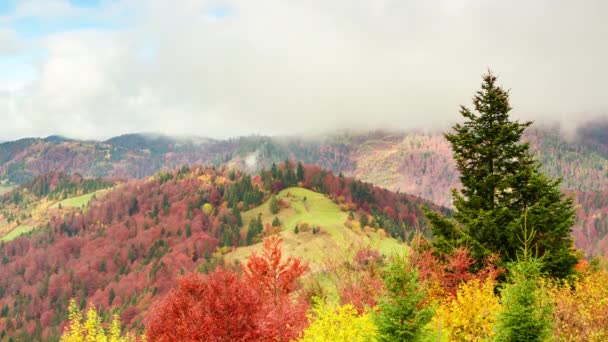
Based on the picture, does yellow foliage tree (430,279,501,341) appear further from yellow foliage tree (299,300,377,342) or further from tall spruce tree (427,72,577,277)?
tall spruce tree (427,72,577,277)

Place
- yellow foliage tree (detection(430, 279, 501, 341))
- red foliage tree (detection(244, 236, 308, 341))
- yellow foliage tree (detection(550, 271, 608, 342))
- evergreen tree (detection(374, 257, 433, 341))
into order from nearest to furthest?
evergreen tree (detection(374, 257, 433, 341)) → yellow foliage tree (detection(550, 271, 608, 342)) → yellow foliage tree (detection(430, 279, 501, 341)) → red foliage tree (detection(244, 236, 308, 341))

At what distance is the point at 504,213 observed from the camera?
130 feet

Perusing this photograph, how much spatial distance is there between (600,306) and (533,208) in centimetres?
1333

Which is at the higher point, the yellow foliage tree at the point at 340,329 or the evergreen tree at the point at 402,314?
the evergreen tree at the point at 402,314

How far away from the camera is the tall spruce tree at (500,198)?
3862 cm

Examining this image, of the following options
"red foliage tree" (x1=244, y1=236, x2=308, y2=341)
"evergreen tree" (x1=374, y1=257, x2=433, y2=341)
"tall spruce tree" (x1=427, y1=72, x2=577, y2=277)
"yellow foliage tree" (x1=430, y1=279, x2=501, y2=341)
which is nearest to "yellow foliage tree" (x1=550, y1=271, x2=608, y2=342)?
"yellow foliage tree" (x1=430, y1=279, x2=501, y2=341)

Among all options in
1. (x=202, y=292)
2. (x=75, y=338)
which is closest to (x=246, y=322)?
(x=202, y=292)

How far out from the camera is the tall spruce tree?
38625 mm

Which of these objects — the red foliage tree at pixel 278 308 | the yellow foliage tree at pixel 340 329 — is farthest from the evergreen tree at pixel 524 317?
the red foliage tree at pixel 278 308

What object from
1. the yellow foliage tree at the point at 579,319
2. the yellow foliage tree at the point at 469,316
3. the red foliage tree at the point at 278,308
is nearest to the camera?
the yellow foliage tree at the point at 579,319

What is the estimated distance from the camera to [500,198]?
41.6m

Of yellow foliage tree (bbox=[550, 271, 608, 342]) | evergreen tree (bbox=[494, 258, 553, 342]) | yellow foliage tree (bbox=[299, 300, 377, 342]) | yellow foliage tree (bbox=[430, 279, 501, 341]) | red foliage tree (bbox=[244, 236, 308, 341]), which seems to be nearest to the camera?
evergreen tree (bbox=[494, 258, 553, 342])

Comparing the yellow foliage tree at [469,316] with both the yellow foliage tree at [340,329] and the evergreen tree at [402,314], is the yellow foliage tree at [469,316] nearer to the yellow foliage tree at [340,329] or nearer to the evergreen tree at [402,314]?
the yellow foliage tree at [340,329]

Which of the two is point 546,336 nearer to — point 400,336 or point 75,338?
point 400,336
